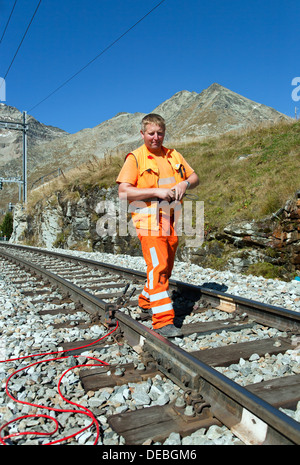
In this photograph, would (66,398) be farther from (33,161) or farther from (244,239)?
(33,161)

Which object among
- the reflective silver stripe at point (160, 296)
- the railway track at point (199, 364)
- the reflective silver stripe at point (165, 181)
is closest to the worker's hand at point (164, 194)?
the reflective silver stripe at point (165, 181)

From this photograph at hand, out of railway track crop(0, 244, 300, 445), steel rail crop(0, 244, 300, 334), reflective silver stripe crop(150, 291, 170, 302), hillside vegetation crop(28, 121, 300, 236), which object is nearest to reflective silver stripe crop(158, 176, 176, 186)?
reflective silver stripe crop(150, 291, 170, 302)

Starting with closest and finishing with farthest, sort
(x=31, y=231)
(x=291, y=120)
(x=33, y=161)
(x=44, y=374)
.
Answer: (x=44, y=374), (x=291, y=120), (x=31, y=231), (x=33, y=161)

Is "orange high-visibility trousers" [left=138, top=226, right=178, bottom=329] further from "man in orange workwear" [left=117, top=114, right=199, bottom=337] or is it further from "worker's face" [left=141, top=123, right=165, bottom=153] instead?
"worker's face" [left=141, top=123, right=165, bottom=153]

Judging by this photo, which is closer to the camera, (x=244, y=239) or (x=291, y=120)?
(x=244, y=239)

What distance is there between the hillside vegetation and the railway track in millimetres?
4005

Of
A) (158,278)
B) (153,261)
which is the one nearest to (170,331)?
(158,278)

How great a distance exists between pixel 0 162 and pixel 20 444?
173 metres

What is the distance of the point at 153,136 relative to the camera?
11.7ft

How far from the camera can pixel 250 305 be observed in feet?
13.6

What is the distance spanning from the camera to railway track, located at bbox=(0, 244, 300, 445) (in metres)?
1.98

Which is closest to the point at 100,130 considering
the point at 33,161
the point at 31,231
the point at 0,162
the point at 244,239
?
the point at 33,161

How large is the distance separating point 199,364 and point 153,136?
7.24 ft

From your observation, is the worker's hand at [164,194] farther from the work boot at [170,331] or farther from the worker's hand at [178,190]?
the work boot at [170,331]
